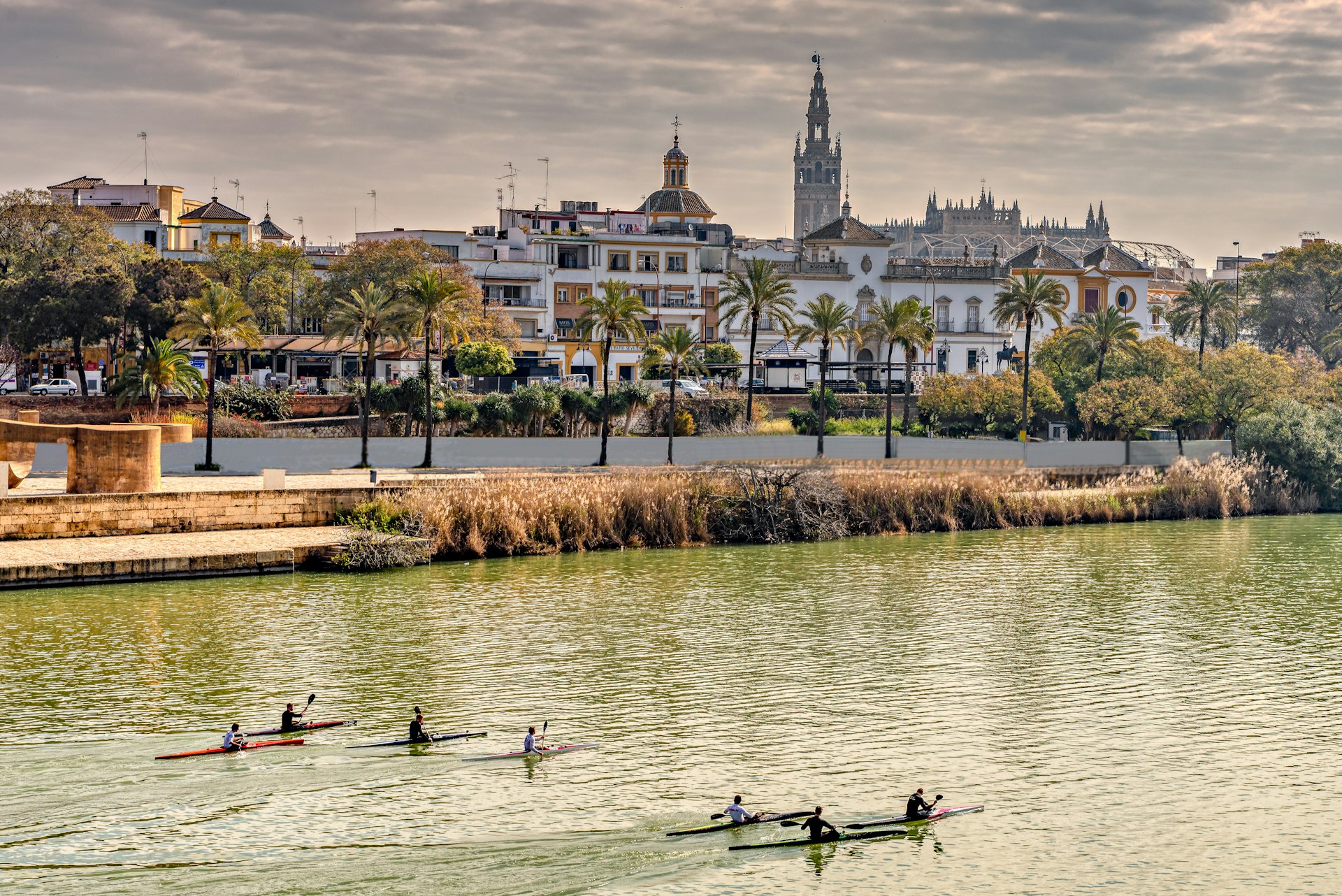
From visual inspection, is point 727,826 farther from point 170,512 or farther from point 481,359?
point 481,359

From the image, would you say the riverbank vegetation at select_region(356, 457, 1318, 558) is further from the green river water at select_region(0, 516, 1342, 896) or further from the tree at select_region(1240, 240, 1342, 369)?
the tree at select_region(1240, 240, 1342, 369)

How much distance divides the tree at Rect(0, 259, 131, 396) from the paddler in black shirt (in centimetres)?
4526

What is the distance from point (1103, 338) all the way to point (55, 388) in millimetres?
49703

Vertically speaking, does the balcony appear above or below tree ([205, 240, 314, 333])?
above

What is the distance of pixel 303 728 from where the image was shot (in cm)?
2530

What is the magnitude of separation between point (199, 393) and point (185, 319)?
880 centimetres

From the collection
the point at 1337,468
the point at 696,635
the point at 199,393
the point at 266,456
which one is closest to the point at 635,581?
the point at 696,635

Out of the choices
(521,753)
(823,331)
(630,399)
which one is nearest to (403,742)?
(521,753)

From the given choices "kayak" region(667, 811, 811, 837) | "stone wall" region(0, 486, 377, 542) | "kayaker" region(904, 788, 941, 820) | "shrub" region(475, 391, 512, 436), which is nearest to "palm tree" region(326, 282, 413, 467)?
"shrub" region(475, 391, 512, 436)

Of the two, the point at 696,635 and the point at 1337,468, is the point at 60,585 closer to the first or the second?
the point at 696,635

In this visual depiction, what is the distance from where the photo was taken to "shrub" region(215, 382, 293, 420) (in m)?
62.2

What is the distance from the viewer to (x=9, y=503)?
42.8 m

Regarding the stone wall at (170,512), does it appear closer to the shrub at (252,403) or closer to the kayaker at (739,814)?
the shrub at (252,403)

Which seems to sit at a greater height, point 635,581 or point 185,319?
point 185,319
